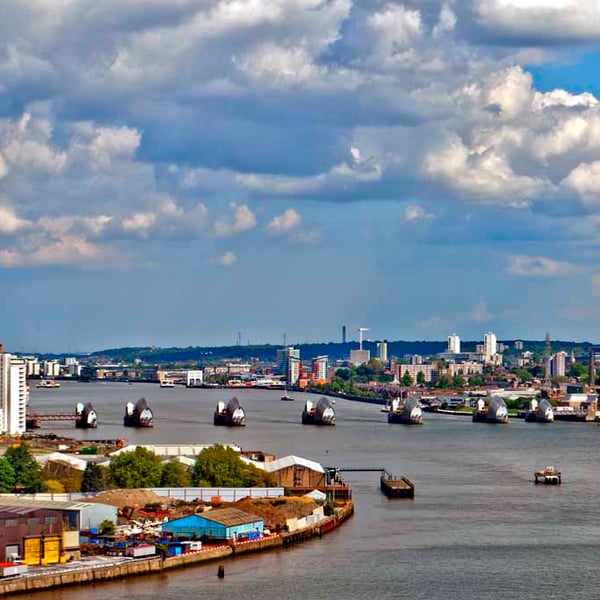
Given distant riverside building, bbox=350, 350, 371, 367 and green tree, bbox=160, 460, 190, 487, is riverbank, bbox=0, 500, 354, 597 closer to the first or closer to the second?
green tree, bbox=160, 460, 190, 487

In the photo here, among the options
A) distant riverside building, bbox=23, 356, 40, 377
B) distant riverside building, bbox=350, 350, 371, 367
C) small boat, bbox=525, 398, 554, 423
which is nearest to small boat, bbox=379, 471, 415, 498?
small boat, bbox=525, 398, 554, 423

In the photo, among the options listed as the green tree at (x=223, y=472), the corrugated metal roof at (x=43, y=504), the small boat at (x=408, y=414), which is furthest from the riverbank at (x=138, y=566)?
the small boat at (x=408, y=414)

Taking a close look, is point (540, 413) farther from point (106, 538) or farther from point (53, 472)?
point (106, 538)

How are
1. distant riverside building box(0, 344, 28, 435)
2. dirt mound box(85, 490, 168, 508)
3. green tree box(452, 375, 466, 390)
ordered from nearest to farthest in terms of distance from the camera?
dirt mound box(85, 490, 168, 508) → distant riverside building box(0, 344, 28, 435) → green tree box(452, 375, 466, 390)

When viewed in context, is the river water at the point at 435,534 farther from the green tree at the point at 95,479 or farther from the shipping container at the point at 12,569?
the green tree at the point at 95,479

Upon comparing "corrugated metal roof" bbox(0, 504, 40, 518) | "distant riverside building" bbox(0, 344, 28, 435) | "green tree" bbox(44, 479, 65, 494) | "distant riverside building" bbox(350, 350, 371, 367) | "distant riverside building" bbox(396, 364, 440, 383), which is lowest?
"green tree" bbox(44, 479, 65, 494)

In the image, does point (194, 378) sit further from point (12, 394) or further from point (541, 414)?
point (12, 394)

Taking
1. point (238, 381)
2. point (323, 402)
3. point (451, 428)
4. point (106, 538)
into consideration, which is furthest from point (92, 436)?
point (238, 381)
